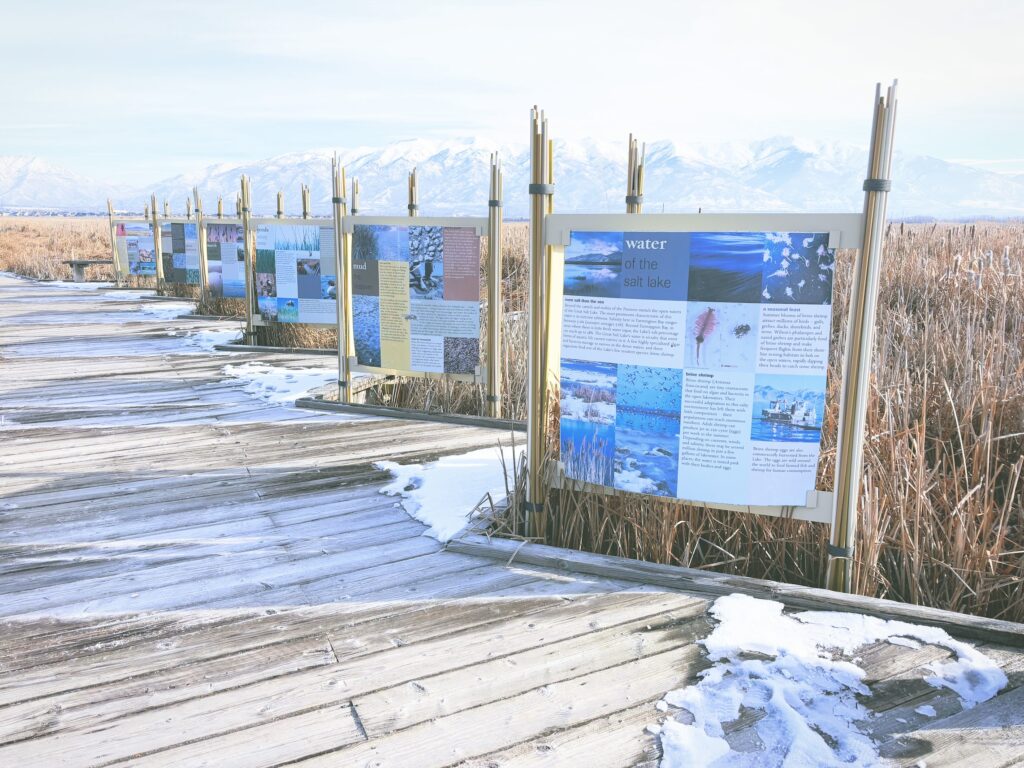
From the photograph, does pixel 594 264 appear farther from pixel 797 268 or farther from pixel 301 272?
pixel 301 272

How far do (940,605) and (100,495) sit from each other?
10.9 feet

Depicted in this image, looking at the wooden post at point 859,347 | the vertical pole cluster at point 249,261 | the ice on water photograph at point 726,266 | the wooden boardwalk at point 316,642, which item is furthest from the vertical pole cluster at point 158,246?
the wooden post at point 859,347

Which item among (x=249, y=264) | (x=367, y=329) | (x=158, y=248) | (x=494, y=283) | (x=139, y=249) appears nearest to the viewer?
(x=494, y=283)

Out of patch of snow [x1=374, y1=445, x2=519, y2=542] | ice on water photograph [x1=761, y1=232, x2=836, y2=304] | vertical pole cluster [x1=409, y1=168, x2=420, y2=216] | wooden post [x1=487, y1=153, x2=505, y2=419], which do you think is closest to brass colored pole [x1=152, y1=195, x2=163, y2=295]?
vertical pole cluster [x1=409, y1=168, x2=420, y2=216]

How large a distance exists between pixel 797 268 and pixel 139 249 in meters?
15.8

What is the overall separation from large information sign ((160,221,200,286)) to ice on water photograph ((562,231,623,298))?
35.6ft

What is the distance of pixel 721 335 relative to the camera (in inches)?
104

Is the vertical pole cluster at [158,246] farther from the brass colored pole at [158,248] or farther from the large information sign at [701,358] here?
the large information sign at [701,358]

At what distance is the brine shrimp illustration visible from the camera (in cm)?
264

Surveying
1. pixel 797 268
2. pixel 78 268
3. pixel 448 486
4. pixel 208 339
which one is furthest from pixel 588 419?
pixel 78 268

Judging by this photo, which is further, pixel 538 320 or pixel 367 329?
pixel 367 329

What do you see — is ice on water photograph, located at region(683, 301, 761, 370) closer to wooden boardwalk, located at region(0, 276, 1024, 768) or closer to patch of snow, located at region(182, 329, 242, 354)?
wooden boardwalk, located at region(0, 276, 1024, 768)

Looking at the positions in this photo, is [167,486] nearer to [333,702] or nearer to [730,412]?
[333,702]

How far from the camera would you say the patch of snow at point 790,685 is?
1781 millimetres
